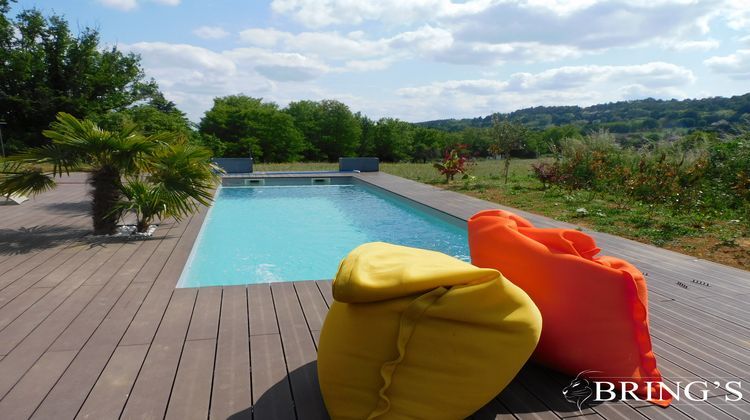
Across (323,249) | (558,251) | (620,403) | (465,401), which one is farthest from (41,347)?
(323,249)

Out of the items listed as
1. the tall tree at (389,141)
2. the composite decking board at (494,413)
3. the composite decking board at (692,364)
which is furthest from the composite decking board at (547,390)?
the tall tree at (389,141)

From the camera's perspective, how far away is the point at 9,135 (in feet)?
64.6

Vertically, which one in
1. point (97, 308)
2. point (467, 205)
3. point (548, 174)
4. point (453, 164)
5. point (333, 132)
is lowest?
point (467, 205)

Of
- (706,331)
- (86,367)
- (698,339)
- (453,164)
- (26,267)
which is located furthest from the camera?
(453,164)

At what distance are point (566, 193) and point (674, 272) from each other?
5.84 meters

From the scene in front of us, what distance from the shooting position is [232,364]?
2.37 meters

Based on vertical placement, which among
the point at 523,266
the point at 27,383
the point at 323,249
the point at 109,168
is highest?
the point at 109,168

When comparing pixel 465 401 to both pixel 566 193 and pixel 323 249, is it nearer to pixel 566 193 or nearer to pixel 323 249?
pixel 323 249

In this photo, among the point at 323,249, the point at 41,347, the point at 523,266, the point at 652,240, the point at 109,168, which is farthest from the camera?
the point at 323,249

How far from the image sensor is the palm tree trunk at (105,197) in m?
5.23

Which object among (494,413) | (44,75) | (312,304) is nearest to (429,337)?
(494,413)

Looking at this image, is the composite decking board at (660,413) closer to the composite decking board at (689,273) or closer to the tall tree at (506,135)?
the composite decking board at (689,273)

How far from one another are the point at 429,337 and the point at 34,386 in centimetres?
196

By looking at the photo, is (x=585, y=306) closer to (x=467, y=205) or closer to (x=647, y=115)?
(x=467, y=205)
